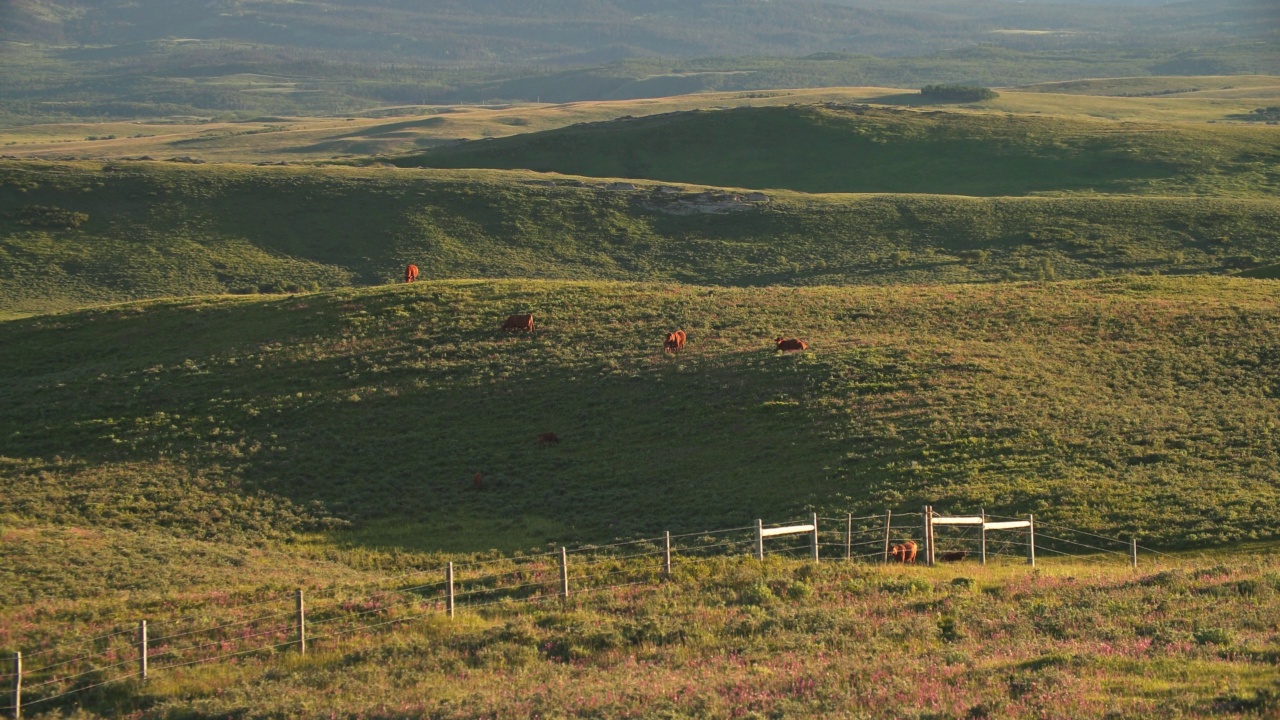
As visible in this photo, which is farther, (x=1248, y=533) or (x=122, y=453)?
(x=122, y=453)

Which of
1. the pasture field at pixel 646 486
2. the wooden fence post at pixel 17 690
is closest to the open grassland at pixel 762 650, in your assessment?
the pasture field at pixel 646 486

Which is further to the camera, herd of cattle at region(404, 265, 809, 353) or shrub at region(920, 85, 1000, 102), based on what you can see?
shrub at region(920, 85, 1000, 102)

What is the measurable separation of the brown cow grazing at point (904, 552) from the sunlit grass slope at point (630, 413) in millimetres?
3571

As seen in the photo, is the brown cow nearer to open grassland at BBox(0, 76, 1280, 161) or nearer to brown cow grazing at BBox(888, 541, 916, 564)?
brown cow grazing at BBox(888, 541, 916, 564)

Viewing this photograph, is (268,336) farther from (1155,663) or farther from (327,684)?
(1155,663)

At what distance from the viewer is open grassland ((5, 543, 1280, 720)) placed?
1257 cm

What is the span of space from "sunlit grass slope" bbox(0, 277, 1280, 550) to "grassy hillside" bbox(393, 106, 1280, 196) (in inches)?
1983

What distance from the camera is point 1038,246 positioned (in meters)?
71.4

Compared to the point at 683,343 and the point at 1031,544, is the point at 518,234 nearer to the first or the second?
the point at 683,343

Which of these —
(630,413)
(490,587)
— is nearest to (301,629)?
(490,587)

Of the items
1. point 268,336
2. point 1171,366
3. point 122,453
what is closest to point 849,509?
point 1171,366

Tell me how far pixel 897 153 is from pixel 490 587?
91993mm

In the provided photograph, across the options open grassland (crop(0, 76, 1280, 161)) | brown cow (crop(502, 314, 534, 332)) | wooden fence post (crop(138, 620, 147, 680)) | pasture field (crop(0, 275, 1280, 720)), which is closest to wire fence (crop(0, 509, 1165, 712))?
wooden fence post (crop(138, 620, 147, 680))

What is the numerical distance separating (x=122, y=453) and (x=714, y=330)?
20.7 metres
